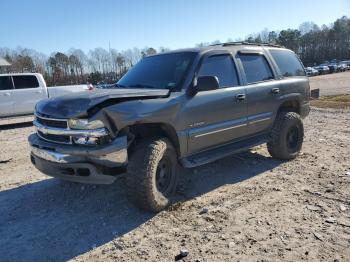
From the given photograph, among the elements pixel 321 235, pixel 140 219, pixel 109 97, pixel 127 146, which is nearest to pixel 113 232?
pixel 140 219

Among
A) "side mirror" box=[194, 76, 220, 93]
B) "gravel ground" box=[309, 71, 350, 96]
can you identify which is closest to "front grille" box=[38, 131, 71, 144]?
"side mirror" box=[194, 76, 220, 93]

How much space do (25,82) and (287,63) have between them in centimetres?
996

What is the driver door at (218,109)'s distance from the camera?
16.5 feet

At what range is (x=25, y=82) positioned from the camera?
13633 mm

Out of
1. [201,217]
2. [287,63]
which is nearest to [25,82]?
[287,63]

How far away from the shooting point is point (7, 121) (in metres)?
13.3

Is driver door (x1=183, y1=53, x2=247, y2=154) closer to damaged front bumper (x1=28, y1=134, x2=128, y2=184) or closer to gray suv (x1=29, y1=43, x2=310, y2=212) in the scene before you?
gray suv (x1=29, y1=43, x2=310, y2=212)

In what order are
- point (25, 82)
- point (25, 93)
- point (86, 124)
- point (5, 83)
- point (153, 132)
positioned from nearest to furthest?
1. point (86, 124)
2. point (153, 132)
3. point (5, 83)
4. point (25, 93)
5. point (25, 82)

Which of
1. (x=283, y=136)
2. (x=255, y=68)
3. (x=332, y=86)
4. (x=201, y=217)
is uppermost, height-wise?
(x=255, y=68)

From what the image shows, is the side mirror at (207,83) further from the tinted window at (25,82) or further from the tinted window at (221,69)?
the tinted window at (25,82)

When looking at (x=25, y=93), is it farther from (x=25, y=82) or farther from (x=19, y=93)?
(x=25, y=82)

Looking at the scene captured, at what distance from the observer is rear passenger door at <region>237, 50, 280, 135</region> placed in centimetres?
597

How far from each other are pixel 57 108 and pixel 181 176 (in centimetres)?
240

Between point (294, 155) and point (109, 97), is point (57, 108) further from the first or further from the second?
point (294, 155)
